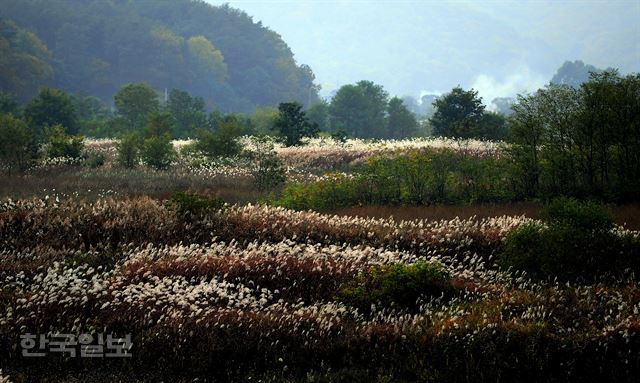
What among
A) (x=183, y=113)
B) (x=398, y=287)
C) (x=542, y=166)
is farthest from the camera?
(x=183, y=113)

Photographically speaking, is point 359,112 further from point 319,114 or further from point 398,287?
point 398,287

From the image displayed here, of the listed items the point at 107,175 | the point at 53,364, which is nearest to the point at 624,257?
the point at 53,364

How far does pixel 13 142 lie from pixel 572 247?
2563cm

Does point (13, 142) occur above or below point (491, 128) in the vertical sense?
below

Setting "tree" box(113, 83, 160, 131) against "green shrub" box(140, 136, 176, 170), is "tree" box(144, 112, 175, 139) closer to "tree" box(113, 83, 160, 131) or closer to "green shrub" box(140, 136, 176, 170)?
"green shrub" box(140, 136, 176, 170)

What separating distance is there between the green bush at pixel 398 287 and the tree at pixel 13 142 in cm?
2289

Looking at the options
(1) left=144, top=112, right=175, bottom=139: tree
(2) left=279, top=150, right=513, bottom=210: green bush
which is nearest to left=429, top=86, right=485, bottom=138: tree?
(1) left=144, top=112, right=175, bottom=139: tree

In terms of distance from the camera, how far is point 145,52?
123 meters

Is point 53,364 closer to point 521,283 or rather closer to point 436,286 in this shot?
point 436,286

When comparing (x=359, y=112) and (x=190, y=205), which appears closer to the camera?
(x=190, y=205)

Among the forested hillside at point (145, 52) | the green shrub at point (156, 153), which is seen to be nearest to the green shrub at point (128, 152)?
the green shrub at point (156, 153)

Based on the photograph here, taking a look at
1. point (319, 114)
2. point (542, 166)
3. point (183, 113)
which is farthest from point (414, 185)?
point (319, 114)

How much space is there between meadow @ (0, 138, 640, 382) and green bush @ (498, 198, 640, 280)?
0.22 ft

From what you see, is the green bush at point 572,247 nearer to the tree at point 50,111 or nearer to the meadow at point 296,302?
the meadow at point 296,302
